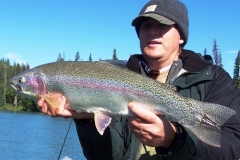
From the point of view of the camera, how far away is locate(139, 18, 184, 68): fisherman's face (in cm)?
468

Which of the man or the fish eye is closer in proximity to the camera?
the man

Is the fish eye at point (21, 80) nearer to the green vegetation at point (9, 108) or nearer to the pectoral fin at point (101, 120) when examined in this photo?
the pectoral fin at point (101, 120)

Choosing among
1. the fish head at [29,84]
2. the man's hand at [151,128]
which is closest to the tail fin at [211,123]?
the man's hand at [151,128]

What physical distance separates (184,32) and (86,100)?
5.27ft

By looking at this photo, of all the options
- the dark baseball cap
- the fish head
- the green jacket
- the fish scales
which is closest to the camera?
the fish scales

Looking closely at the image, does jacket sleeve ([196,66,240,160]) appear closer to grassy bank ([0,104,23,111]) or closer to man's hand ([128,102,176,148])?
man's hand ([128,102,176,148])

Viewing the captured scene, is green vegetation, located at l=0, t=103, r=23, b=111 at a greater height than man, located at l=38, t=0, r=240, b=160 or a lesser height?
lesser

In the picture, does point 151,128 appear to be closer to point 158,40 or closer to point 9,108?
point 158,40

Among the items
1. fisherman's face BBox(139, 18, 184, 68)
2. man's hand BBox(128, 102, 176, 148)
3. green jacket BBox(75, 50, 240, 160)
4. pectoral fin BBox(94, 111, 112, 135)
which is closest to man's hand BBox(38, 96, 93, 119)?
green jacket BBox(75, 50, 240, 160)

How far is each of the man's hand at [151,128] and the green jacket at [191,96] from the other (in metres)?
0.30

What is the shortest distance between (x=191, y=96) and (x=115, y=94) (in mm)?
968

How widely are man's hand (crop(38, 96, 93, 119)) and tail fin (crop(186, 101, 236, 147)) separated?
1311 mm

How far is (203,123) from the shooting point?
372 cm

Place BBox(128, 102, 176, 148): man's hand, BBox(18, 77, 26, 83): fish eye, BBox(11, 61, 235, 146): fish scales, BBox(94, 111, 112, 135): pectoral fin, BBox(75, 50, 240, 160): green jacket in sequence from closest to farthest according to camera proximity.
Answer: BBox(128, 102, 176, 148): man's hand
BBox(11, 61, 235, 146): fish scales
BBox(75, 50, 240, 160): green jacket
BBox(94, 111, 112, 135): pectoral fin
BBox(18, 77, 26, 83): fish eye
